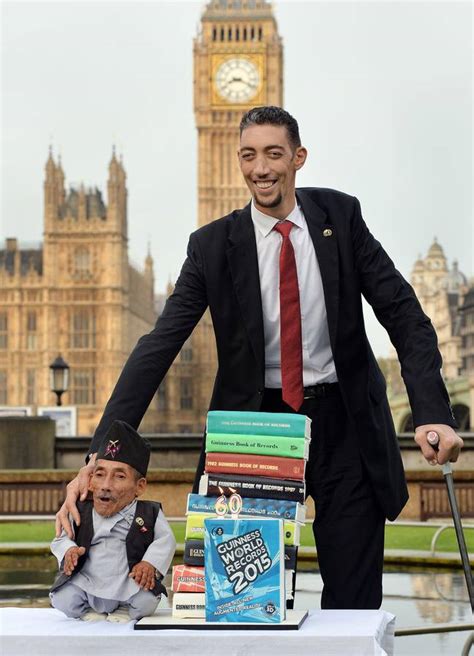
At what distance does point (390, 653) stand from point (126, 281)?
76.4 metres

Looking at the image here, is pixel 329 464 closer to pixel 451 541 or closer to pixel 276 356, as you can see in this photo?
pixel 276 356

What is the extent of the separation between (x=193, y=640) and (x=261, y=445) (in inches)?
17.1

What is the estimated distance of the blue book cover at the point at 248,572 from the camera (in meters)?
2.61

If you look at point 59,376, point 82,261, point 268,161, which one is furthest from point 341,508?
point 82,261

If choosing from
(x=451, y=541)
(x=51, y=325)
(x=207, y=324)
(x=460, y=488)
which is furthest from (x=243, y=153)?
(x=207, y=324)

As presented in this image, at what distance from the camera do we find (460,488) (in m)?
12.9

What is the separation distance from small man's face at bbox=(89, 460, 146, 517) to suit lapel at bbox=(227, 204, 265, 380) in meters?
0.43

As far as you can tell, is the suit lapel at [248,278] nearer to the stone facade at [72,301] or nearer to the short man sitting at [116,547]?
the short man sitting at [116,547]

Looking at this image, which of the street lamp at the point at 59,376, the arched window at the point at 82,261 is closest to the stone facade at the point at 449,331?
the arched window at the point at 82,261

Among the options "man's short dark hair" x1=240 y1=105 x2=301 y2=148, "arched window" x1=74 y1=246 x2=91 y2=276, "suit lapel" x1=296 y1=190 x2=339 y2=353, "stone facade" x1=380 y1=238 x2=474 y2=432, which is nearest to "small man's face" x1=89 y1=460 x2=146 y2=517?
"suit lapel" x1=296 y1=190 x2=339 y2=353

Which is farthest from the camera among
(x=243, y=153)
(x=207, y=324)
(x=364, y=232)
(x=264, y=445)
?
(x=207, y=324)

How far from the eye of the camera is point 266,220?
327 centimetres

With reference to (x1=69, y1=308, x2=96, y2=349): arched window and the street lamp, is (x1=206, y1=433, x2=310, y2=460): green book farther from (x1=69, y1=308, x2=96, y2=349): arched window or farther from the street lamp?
(x1=69, y1=308, x2=96, y2=349): arched window

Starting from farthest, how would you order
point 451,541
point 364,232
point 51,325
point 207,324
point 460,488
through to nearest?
point 207,324 → point 51,325 → point 460,488 → point 451,541 → point 364,232
